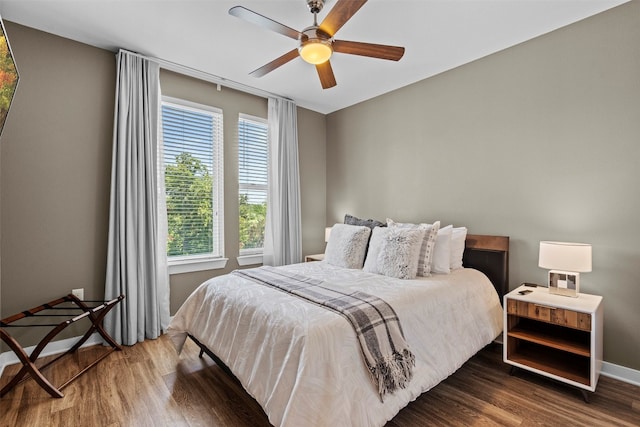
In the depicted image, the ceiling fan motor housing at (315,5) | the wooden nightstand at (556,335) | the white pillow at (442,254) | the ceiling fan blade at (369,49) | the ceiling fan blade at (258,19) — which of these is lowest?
the wooden nightstand at (556,335)

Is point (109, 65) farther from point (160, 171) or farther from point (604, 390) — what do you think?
point (604, 390)

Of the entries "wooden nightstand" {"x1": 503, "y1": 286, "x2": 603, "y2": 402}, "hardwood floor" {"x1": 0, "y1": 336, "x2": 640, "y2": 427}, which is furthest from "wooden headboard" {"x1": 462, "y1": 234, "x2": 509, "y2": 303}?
"hardwood floor" {"x1": 0, "y1": 336, "x2": 640, "y2": 427}

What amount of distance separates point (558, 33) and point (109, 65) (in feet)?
12.7

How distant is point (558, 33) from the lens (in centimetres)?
253

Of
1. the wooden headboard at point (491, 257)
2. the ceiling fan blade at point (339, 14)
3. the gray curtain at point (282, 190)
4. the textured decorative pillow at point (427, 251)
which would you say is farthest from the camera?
the gray curtain at point (282, 190)

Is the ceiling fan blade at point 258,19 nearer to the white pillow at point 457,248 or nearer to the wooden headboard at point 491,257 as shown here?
the white pillow at point 457,248

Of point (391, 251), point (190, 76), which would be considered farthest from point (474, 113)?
point (190, 76)

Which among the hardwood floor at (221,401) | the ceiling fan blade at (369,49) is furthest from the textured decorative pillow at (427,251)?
the ceiling fan blade at (369,49)

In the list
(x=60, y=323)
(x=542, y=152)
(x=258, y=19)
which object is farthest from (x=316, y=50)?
(x=60, y=323)

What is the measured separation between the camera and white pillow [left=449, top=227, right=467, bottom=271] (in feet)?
9.29

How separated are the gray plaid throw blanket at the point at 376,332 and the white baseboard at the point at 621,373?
171 cm

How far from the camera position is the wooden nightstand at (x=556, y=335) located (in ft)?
6.56

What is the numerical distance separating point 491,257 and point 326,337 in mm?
2033

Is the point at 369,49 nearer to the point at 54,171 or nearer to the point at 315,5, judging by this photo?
the point at 315,5
